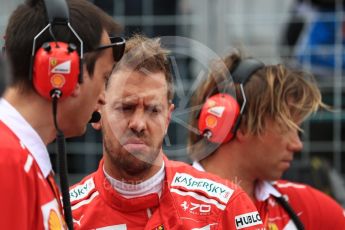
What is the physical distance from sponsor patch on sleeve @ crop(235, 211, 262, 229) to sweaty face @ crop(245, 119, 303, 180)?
2.75 feet

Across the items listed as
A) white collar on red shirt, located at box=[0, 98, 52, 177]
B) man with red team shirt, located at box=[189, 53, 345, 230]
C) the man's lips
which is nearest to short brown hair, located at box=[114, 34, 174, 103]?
the man's lips

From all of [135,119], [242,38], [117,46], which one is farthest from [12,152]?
[242,38]

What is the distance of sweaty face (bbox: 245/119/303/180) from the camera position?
4.12m

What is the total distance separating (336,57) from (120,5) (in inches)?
66.4

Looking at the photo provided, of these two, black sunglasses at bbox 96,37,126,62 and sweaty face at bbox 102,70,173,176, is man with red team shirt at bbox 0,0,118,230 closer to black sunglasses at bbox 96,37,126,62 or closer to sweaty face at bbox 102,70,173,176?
black sunglasses at bbox 96,37,126,62

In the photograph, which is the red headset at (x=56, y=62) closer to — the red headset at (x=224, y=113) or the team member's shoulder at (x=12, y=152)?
the team member's shoulder at (x=12, y=152)

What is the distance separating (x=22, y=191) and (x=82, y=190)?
3.35 feet

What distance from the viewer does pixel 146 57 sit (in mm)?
3303

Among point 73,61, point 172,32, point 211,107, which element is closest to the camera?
point 73,61

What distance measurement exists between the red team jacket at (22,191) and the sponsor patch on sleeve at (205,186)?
79 cm

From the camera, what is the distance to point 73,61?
2.62 metres

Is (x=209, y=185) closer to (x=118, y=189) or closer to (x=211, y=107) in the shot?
(x=118, y=189)

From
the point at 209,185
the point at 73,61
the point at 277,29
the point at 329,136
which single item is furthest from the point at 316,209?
the point at 277,29

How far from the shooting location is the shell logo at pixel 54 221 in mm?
2541
